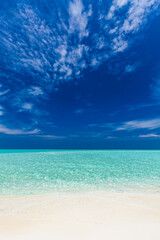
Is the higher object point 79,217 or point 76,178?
point 76,178

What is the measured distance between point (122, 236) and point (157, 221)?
217 centimetres

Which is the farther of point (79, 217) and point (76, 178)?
point (76, 178)

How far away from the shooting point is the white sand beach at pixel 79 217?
4129 mm

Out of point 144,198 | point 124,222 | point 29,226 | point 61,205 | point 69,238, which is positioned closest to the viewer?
point 69,238

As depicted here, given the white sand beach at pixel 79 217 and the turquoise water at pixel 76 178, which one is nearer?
the white sand beach at pixel 79 217

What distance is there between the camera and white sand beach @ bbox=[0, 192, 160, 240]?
4.13 meters

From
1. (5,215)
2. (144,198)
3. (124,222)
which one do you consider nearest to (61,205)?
(5,215)

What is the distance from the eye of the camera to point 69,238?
12.9 feet

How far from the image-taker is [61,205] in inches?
264

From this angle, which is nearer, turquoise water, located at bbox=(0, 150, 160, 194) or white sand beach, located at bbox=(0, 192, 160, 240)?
white sand beach, located at bbox=(0, 192, 160, 240)

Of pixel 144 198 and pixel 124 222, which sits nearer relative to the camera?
pixel 124 222

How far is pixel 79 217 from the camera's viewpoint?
541 centimetres

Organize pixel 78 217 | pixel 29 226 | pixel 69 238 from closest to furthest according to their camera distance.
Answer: pixel 69 238 < pixel 29 226 < pixel 78 217

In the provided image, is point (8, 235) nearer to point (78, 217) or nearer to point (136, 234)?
point (78, 217)
